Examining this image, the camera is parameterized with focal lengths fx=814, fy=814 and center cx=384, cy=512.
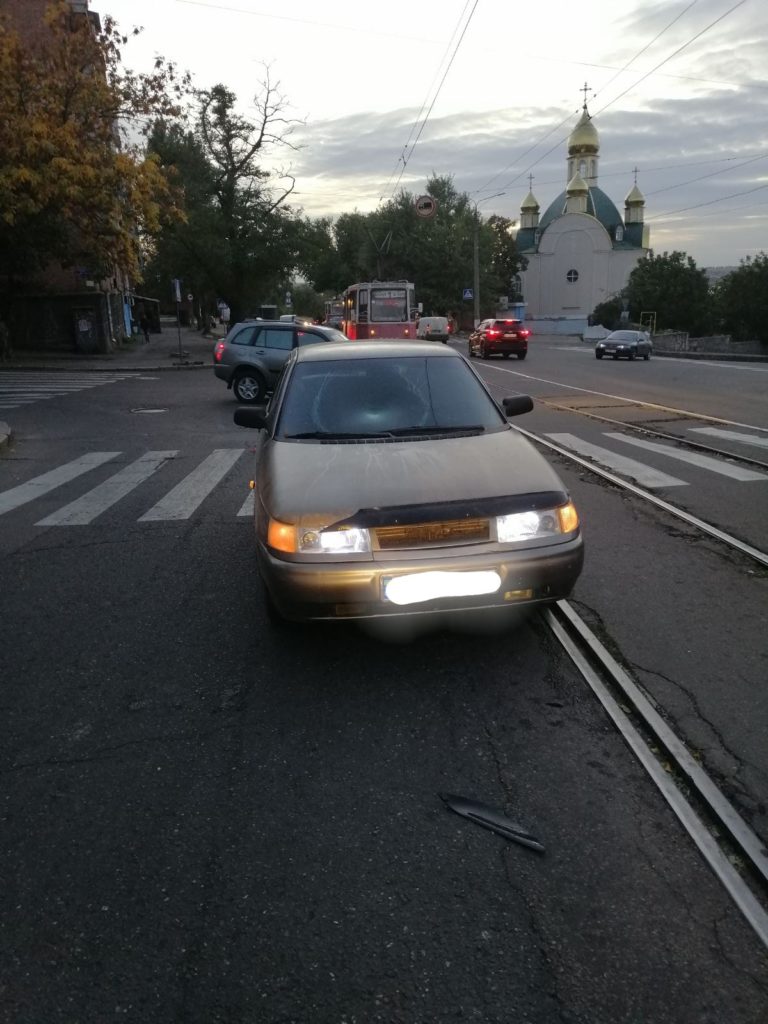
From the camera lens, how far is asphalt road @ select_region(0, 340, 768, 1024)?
2209 mm

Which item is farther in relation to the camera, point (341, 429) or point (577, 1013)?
point (341, 429)

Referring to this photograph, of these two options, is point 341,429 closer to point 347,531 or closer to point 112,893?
point 347,531

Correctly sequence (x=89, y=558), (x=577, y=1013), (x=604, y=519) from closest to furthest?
(x=577, y=1013) < (x=89, y=558) < (x=604, y=519)

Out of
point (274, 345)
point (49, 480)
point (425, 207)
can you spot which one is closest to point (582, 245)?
point (425, 207)

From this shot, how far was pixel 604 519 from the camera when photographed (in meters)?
7.12

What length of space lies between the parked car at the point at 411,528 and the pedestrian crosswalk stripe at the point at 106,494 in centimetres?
374

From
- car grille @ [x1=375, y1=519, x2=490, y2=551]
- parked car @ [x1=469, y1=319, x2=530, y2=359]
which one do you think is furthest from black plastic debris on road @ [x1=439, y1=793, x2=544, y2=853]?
parked car @ [x1=469, y1=319, x2=530, y2=359]

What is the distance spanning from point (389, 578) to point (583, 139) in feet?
303

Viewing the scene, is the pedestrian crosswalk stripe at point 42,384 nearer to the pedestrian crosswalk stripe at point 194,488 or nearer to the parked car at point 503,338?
the pedestrian crosswalk stripe at point 194,488

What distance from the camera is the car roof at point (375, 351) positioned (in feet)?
18.2

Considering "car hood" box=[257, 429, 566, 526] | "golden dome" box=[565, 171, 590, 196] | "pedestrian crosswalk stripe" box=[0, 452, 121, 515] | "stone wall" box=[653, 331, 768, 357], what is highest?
"golden dome" box=[565, 171, 590, 196]

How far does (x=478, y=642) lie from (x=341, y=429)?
4.84ft

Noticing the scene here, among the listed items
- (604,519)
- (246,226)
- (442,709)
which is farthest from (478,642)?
(246,226)

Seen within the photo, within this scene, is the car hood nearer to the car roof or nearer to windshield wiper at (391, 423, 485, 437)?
windshield wiper at (391, 423, 485, 437)
